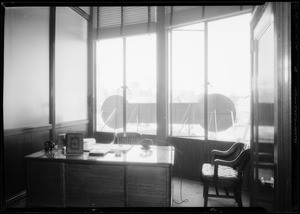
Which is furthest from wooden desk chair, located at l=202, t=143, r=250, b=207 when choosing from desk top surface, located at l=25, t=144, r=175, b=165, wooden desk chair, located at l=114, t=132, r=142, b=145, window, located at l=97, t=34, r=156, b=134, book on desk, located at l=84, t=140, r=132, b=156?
window, located at l=97, t=34, r=156, b=134

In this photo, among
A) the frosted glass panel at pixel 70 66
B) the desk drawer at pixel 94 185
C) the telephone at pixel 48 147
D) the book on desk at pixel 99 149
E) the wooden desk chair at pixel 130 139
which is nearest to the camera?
the desk drawer at pixel 94 185

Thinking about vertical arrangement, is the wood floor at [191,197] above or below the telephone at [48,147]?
below

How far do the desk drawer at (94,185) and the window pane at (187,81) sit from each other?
232cm

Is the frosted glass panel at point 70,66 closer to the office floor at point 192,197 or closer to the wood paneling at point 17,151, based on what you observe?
the wood paneling at point 17,151

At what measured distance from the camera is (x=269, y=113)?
1.48 meters

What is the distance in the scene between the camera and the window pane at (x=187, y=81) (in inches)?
182

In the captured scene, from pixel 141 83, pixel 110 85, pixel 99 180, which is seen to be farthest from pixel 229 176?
pixel 110 85

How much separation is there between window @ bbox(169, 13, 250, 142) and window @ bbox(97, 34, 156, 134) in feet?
1.87

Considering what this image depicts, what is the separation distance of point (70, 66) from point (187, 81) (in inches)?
94.2

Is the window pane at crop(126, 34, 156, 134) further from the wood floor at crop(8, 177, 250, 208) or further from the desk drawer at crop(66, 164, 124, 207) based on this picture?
the desk drawer at crop(66, 164, 124, 207)

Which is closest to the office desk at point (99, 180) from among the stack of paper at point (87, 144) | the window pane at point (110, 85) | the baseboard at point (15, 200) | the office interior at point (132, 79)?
the stack of paper at point (87, 144)

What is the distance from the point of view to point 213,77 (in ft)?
14.7

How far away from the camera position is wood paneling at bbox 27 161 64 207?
284 cm
